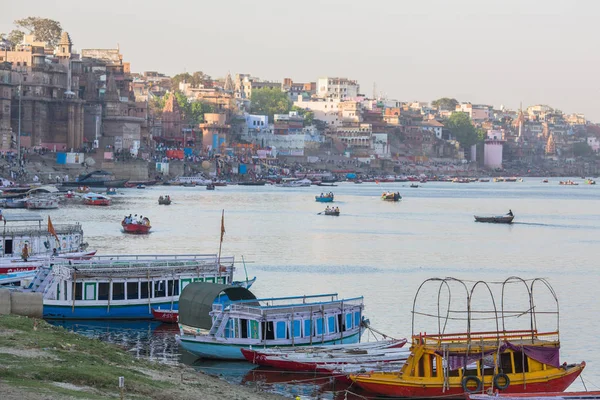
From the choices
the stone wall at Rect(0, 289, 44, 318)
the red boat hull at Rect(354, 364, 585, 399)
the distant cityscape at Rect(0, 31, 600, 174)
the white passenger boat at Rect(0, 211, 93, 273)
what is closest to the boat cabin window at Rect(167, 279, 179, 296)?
the stone wall at Rect(0, 289, 44, 318)

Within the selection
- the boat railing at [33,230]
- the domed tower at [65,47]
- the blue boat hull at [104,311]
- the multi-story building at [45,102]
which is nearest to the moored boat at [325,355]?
the blue boat hull at [104,311]

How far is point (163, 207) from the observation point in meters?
86.9

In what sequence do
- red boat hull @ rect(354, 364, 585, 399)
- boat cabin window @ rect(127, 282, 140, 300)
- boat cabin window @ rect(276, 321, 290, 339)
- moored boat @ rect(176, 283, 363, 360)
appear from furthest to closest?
1. boat cabin window @ rect(127, 282, 140, 300)
2. boat cabin window @ rect(276, 321, 290, 339)
3. moored boat @ rect(176, 283, 363, 360)
4. red boat hull @ rect(354, 364, 585, 399)

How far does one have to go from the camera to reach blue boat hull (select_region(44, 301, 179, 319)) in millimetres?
31703

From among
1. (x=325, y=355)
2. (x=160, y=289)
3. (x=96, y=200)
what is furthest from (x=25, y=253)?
(x=96, y=200)

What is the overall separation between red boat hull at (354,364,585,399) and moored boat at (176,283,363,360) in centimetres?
410

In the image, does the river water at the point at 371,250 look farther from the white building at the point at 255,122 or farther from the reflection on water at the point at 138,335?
the white building at the point at 255,122

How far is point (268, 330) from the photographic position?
27.4 m

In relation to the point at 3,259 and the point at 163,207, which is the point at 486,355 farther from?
the point at 163,207

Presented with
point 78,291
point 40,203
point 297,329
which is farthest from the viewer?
point 40,203

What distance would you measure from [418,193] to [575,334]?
339 feet

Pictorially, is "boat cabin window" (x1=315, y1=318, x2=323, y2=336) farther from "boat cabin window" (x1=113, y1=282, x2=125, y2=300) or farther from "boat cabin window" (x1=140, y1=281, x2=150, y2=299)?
"boat cabin window" (x1=113, y1=282, x2=125, y2=300)

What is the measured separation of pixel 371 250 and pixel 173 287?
87.3 feet

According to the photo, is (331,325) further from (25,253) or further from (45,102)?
(45,102)
